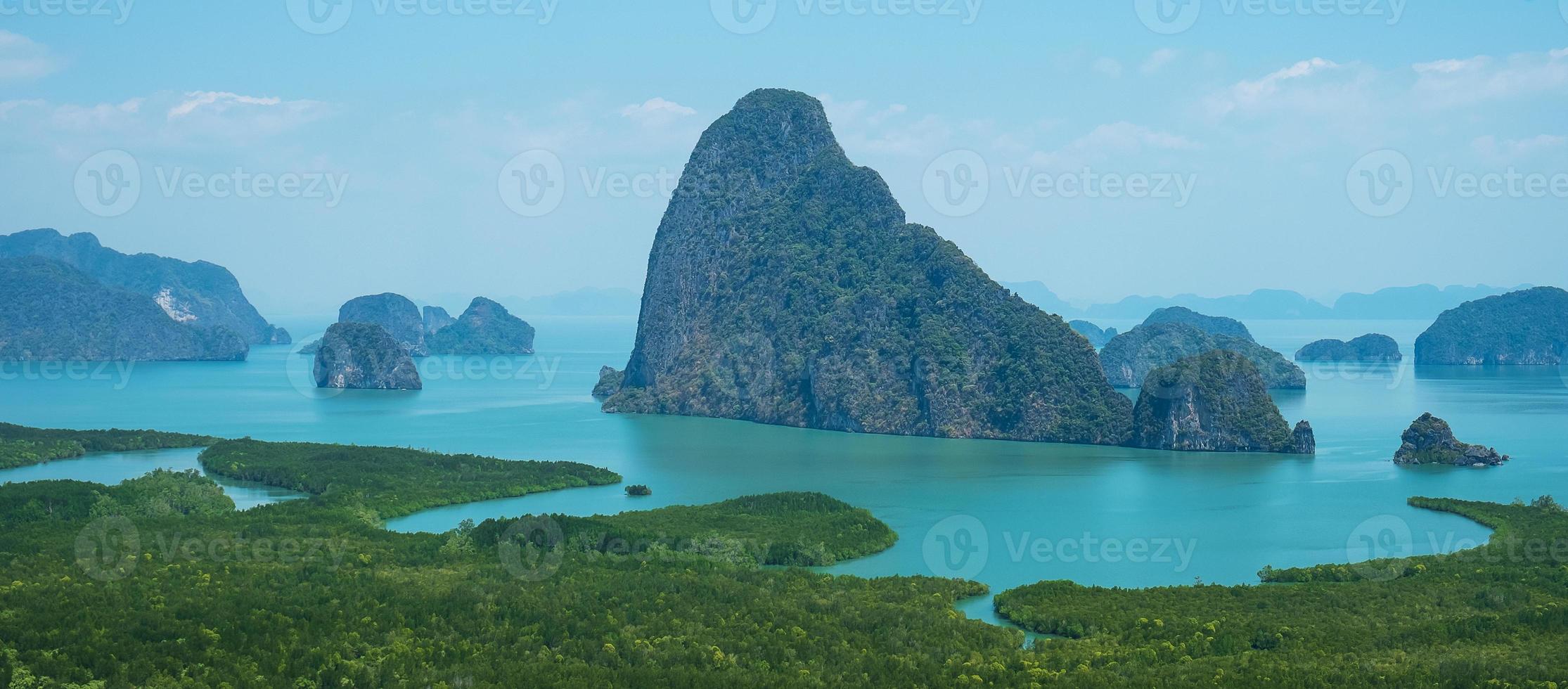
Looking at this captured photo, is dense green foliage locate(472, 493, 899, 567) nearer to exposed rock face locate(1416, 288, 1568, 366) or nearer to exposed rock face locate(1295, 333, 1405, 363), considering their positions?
exposed rock face locate(1416, 288, 1568, 366)

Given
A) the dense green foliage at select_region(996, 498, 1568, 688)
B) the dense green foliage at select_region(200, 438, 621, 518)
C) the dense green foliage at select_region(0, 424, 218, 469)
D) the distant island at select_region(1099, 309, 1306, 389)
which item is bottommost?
the dense green foliage at select_region(996, 498, 1568, 688)

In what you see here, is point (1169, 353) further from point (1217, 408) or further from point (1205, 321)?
point (1217, 408)

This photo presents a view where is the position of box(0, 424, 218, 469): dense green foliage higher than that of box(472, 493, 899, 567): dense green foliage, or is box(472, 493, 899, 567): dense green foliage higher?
box(0, 424, 218, 469): dense green foliage

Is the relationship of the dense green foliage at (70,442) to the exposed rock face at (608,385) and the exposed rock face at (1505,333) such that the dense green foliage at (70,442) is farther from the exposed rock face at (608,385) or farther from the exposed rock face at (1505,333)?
the exposed rock face at (1505,333)

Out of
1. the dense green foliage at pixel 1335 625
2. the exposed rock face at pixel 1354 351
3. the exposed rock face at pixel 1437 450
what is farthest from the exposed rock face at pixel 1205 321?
the dense green foliage at pixel 1335 625

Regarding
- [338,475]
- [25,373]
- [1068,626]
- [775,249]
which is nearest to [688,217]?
[775,249]

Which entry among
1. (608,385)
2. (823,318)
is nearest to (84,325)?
(608,385)

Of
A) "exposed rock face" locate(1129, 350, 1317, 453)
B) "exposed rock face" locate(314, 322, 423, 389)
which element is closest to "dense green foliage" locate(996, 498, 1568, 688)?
"exposed rock face" locate(1129, 350, 1317, 453)
